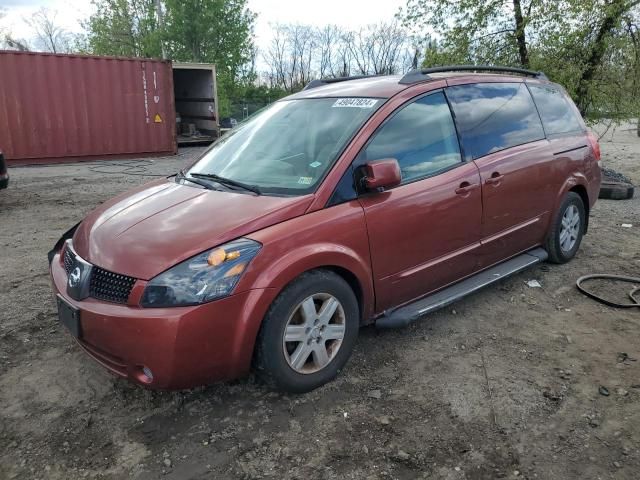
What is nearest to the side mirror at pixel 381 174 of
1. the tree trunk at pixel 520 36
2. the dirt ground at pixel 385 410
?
the dirt ground at pixel 385 410

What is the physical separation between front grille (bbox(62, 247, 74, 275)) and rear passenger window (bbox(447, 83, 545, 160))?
2.72 meters

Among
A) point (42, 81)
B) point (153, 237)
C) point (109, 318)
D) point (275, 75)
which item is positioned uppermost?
point (275, 75)

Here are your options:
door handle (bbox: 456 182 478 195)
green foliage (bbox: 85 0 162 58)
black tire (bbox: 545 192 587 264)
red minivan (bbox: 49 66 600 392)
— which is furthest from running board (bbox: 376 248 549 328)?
green foliage (bbox: 85 0 162 58)

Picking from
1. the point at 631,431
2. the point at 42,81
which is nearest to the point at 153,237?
the point at 631,431

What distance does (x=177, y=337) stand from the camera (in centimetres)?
250

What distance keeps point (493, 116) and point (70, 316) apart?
3318 mm

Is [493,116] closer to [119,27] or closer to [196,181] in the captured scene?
[196,181]

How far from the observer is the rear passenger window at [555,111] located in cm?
471

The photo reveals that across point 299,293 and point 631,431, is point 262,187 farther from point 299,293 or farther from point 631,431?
point 631,431

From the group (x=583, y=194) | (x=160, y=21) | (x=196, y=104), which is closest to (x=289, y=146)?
(x=583, y=194)

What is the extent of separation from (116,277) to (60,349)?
1278 mm

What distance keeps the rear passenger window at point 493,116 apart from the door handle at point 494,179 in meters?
0.18

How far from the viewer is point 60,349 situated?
3.56 m

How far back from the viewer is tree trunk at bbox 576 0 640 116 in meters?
9.28
